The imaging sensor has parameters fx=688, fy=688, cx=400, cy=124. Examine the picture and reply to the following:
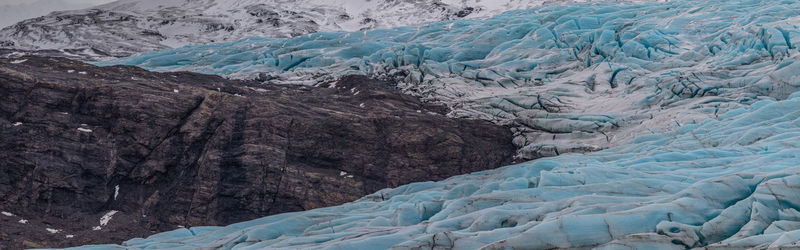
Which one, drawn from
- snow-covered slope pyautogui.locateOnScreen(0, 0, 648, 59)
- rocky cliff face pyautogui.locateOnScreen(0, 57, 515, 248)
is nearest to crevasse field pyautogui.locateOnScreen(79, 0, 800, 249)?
rocky cliff face pyautogui.locateOnScreen(0, 57, 515, 248)

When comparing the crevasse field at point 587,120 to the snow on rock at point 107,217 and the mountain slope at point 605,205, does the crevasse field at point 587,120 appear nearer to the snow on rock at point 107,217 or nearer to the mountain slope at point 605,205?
the mountain slope at point 605,205

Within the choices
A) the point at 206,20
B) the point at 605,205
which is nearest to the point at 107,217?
the point at 605,205

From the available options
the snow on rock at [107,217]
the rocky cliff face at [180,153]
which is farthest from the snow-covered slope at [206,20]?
the snow on rock at [107,217]

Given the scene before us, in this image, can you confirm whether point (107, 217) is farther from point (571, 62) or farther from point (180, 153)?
point (571, 62)

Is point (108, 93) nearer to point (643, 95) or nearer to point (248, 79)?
point (248, 79)

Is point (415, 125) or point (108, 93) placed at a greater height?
point (108, 93)

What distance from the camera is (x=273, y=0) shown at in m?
28.4

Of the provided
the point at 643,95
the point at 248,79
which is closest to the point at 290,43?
the point at 248,79

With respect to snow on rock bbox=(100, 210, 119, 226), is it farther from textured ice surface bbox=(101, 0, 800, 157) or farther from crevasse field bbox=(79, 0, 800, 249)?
textured ice surface bbox=(101, 0, 800, 157)

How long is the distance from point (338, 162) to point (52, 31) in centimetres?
1707

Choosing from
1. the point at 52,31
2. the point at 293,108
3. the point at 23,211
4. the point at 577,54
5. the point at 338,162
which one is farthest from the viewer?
the point at 52,31

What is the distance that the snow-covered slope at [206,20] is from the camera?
76.6ft

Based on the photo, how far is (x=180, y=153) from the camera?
11336mm

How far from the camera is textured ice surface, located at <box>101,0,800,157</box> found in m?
13.0
